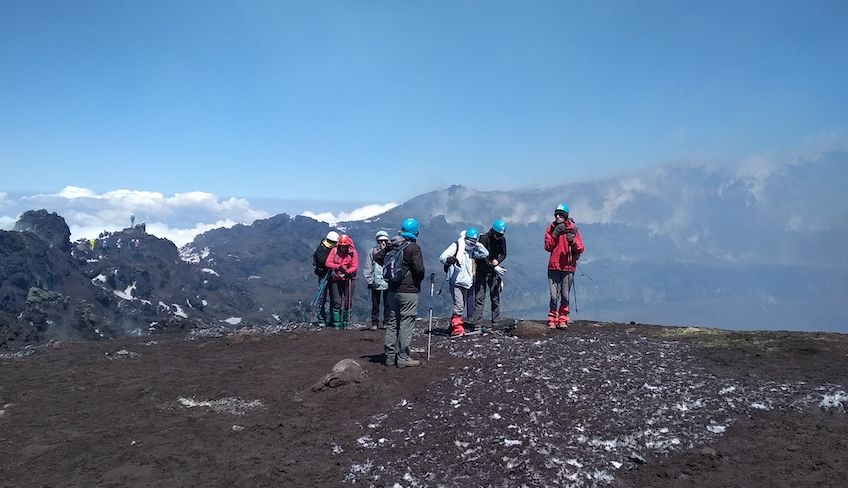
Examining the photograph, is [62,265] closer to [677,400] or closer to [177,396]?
[177,396]

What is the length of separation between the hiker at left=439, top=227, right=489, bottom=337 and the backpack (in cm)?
423

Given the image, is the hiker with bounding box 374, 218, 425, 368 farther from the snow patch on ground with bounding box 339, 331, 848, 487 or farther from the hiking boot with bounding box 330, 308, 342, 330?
the hiking boot with bounding box 330, 308, 342, 330

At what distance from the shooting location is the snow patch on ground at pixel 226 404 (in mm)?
11008

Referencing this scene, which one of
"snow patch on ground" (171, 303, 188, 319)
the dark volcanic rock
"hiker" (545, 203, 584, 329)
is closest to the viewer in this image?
"hiker" (545, 203, 584, 329)

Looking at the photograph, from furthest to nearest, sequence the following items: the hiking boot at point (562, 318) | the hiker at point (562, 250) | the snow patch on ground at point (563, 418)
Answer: the hiking boot at point (562, 318)
the hiker at point (562, 250)
the snow patch on ground at point (563, 418)

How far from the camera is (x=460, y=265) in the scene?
17172mm

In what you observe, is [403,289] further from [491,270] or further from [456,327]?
[491,270]

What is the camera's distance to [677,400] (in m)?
10.2

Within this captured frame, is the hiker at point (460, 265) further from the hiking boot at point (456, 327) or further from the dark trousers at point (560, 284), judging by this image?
the dark trousers at point (560, 284)

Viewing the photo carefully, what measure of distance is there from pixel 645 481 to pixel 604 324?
12751mm

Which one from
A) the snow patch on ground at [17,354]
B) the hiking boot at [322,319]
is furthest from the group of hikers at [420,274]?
the snow patch on ground at [17,354]

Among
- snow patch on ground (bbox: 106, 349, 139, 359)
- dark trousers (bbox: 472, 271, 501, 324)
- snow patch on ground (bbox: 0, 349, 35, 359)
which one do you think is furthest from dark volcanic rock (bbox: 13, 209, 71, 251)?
dark trousers (bbox: 472, 271, 501, 324)

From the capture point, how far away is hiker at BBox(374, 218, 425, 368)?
12828mm

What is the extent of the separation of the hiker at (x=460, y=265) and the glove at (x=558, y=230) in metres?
2.28
